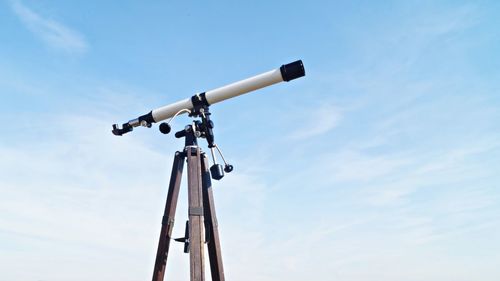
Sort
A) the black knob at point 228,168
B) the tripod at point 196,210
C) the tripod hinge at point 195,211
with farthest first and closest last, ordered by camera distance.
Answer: the black knob at point 228,168 < the tripod hinge at point 195,211 < the tripod at point 196,210

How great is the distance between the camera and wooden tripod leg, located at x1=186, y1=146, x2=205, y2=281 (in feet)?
17.0

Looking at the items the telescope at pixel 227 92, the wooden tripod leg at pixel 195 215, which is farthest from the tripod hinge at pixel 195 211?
the telescope at pixel 227 92

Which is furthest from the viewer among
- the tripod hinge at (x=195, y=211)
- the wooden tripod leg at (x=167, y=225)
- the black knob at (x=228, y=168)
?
the black knob at (x=228, y=168)

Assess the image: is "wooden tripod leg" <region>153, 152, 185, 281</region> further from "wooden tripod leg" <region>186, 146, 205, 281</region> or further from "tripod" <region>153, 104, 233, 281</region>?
"wooden tripod leg" <region>186, 146, 205, 281</region>

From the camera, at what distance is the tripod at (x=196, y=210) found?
17.5ft

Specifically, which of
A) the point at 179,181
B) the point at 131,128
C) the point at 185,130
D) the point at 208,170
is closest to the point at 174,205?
the point at 179,181

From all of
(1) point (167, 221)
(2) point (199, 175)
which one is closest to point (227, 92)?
(2) point (199, 175)

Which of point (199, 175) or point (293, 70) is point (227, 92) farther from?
point (199, 175)

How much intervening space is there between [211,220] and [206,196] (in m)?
0.37

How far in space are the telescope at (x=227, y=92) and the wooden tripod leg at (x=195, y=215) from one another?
2.80 ft

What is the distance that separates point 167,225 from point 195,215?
1.59 feet

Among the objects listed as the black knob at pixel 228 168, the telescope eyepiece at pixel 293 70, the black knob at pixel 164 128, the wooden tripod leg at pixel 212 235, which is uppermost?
the telescope eyepiece at pixel 293 70

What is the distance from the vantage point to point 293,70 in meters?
6.04

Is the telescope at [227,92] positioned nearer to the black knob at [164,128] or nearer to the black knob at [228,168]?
the black knob at [164,128]
